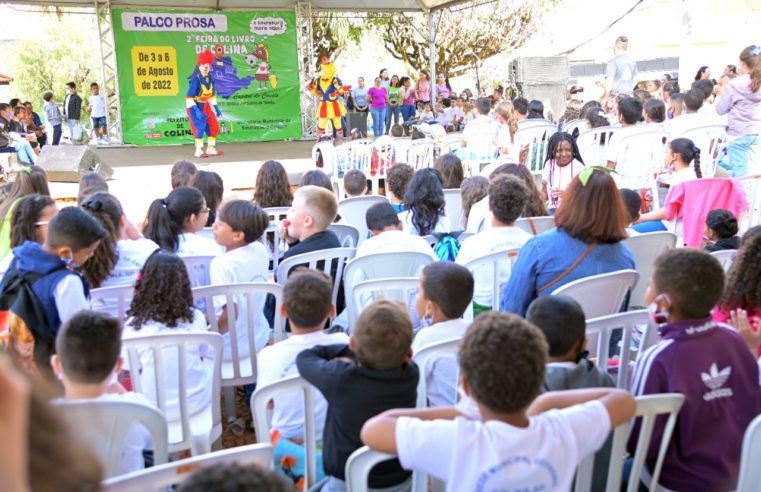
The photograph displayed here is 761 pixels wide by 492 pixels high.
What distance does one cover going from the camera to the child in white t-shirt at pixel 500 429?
1.54m

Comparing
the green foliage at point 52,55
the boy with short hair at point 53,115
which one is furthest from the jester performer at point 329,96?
the green foliage at point 52,55

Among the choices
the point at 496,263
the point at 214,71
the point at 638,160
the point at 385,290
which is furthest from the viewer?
the point at 214,71

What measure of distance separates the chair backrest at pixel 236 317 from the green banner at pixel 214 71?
43.0ft

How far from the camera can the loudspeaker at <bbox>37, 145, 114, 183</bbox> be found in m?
9.97

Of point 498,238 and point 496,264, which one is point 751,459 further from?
point 498,238

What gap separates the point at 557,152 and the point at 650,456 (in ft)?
12.5

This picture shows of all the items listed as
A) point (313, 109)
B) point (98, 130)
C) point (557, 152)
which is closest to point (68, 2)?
point (98, 130)

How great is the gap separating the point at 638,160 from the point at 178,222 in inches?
168

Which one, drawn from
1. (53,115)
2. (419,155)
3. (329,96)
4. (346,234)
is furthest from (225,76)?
(346,234)

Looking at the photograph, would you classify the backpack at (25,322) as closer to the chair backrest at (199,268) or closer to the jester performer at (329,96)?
the chair backrest at (199,268)

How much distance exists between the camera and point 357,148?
8023 mm

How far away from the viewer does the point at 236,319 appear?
3.14 metres

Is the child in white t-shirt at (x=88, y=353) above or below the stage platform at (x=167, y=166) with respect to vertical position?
below

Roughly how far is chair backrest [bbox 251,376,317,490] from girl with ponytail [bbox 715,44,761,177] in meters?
6.05
